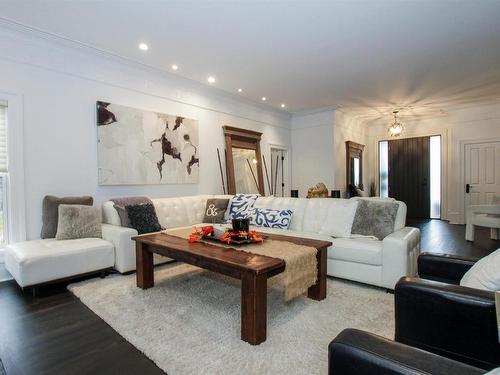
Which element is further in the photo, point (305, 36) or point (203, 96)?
point (203, 96)

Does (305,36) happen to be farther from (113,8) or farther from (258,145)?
(258,145)

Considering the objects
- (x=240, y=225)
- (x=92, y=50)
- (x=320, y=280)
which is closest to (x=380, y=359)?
(x=320, y=280)

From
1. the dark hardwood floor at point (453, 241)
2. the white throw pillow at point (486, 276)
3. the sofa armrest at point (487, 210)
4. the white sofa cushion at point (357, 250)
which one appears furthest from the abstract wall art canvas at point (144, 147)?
the sofa armrest at point (487, 210)

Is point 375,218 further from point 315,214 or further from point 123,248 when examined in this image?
point 123,248

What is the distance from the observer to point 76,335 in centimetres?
204

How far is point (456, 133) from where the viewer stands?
729cm

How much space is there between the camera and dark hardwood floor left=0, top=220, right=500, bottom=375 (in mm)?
1700

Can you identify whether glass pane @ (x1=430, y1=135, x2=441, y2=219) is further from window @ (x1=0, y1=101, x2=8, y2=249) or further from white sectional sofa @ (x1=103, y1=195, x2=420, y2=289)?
window @ (x1=0, y1=101, x2=8, y2=249)

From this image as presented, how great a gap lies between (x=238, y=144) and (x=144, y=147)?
218 centimetres

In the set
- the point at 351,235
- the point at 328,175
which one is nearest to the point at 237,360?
the point at 351,235

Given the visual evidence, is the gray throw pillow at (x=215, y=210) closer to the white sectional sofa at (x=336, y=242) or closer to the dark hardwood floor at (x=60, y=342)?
the white sectional sofa at (x=336, y=242)

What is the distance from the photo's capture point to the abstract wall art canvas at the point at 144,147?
3.93 metres

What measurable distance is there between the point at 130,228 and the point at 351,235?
8.47 ft

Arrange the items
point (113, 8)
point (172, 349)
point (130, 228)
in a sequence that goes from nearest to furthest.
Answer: point (172, 349)
point (113, 8)
point (130, 228)
